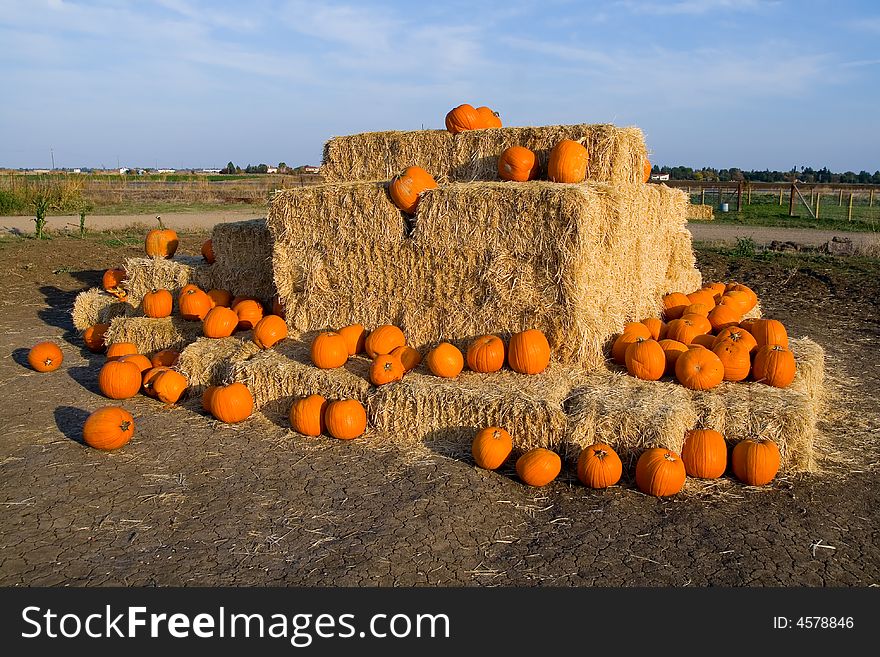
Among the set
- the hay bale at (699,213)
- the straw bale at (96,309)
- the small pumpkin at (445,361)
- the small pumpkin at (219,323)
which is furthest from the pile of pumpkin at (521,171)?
the hay bale at (699,213)

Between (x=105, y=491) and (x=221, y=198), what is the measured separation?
117 feet

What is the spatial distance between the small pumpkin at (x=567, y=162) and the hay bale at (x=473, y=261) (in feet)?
1.19

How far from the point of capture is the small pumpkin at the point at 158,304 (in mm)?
8273

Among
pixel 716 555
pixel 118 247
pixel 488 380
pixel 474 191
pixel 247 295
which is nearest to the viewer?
pixel 716 555

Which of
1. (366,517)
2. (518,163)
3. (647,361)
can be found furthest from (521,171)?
(366,517)

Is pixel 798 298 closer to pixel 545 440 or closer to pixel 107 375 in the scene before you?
pixel 545 440

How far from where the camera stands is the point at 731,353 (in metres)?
5.91

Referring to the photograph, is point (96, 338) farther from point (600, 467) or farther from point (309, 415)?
point (600, 467)

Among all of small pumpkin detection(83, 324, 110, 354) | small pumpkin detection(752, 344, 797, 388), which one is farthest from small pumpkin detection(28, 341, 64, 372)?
small pumpkin detection(752, 344, 797, 388)

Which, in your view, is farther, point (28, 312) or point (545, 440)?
point (28, 312)

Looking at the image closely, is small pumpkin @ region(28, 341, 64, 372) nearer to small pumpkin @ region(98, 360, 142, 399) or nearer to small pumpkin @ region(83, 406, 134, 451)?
small pumpkin @ region(98, 360, 142, 399)

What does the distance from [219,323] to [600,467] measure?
14.4ft

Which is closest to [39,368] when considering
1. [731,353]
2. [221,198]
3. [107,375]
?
[107,375]

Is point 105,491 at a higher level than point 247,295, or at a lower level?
lower
